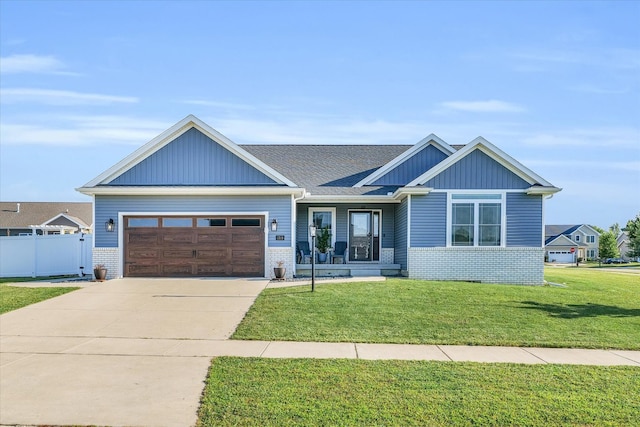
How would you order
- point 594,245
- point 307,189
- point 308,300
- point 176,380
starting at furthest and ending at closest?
point 594,245, point 307,189, point 308,300, point 176,380

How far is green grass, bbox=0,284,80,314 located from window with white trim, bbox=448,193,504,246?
12541 mm

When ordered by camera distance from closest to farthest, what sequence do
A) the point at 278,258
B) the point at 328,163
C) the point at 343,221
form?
the point at 278,258, the point at 343,221, the point at 328,163

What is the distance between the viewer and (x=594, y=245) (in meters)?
84.2

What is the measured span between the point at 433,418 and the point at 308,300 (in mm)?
7206

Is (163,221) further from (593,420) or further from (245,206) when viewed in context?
(593,420)

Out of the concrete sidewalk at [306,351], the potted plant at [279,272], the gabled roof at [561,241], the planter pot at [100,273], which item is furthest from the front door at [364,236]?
the gabled roof at [561,241]

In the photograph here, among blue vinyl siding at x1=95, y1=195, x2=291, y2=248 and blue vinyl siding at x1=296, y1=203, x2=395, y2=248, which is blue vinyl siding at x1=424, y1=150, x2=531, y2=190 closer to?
blue vinyl siding at x1=296, y1=203, x2=395, y2=248

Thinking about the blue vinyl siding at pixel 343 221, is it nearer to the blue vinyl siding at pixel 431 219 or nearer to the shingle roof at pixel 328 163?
the shingle roof at pixel 328 163

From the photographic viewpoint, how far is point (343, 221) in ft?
67.9

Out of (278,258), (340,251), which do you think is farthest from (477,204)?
(278,258)

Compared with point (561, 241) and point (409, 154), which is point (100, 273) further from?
point (561, 241)

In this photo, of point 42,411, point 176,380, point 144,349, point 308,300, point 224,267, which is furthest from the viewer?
point 224,267

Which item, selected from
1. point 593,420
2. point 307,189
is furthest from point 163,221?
point 593,420

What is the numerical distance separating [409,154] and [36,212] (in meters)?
34.2
